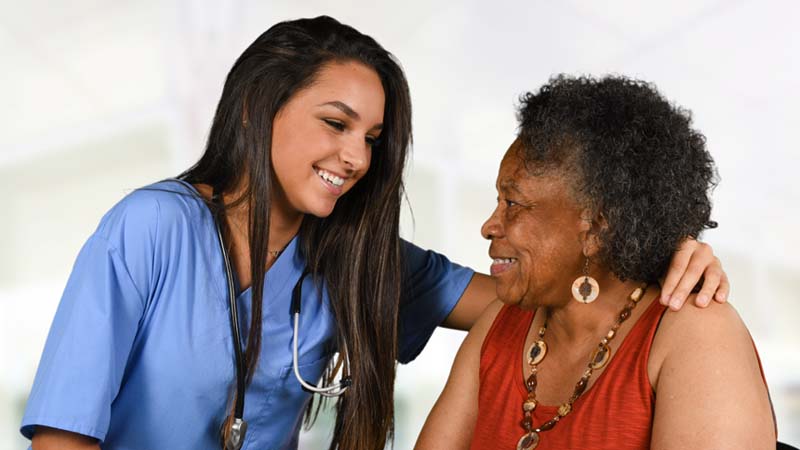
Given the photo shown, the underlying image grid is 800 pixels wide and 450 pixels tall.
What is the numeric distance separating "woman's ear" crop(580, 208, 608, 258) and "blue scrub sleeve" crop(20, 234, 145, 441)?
70 centimetres

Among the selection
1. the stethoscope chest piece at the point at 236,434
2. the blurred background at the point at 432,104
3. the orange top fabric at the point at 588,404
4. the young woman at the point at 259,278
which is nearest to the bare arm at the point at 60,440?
the young woman at the point at 259,278

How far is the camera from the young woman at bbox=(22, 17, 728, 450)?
1.51 metres

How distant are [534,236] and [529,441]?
0.32 m

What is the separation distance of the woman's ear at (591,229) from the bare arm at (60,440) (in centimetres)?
80

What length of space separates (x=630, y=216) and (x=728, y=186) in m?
2.02

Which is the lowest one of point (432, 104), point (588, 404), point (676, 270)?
point (588, 404)

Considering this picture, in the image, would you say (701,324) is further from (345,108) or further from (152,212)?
(152,212)

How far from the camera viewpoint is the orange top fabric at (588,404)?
143 cm

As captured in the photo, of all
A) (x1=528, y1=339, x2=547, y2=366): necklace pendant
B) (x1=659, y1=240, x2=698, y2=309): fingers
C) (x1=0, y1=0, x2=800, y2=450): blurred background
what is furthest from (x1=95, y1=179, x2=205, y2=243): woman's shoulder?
(x1=0, y1=0, x2=800, y2=450): blurred background

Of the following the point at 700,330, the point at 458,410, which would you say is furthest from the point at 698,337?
the point at 458,410

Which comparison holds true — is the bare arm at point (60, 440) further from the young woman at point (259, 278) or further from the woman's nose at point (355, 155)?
the woman's nose at point (355, 155)

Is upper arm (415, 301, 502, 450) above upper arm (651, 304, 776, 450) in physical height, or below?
below

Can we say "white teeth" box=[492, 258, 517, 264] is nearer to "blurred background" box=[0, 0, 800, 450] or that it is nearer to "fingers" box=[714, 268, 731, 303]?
"fingers" box=[714, 268, 731, 303]

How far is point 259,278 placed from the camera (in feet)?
5.60
